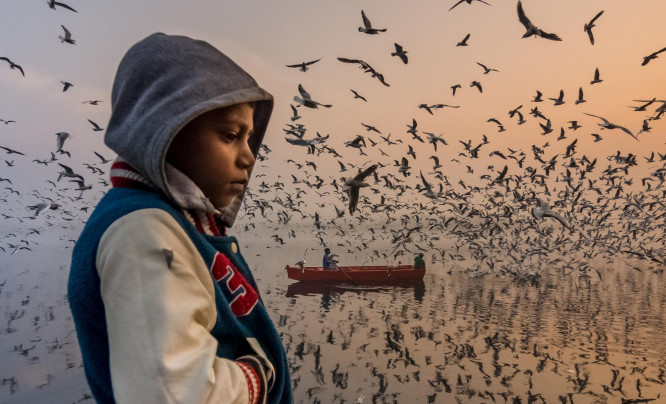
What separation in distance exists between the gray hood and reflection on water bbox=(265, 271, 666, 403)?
67.3 feet

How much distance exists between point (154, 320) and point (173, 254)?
0.59ft

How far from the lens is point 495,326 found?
33594 mm

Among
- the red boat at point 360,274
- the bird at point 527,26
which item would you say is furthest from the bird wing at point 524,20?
the red boat at point 360,274

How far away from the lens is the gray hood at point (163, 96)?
4.62 feet

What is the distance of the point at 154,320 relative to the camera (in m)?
1.15

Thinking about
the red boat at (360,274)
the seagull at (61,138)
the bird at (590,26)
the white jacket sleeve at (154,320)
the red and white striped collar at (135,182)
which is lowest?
the red boat at (360,274)

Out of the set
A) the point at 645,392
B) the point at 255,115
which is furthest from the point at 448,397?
the point at 255,115

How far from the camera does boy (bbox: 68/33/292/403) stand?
1166 millimetres

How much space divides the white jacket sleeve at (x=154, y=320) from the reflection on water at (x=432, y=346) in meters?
20.6

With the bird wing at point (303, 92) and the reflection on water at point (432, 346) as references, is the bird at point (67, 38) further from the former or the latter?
the reflection on water at point (432, 346)

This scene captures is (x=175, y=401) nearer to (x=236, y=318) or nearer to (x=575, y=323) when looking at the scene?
(x=236, y=318)

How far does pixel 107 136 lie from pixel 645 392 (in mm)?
25986

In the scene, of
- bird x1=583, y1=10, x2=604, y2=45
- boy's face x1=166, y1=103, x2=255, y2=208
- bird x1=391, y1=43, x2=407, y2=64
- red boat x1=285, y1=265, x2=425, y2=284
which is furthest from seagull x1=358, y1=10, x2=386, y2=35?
red boat x1=285, y1=265, x2=425, y2=284

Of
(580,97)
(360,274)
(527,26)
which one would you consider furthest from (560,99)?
(360,274)
